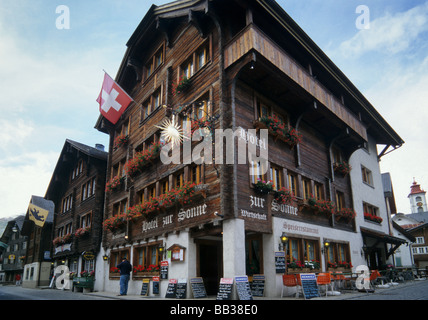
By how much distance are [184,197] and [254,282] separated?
14.1 feet

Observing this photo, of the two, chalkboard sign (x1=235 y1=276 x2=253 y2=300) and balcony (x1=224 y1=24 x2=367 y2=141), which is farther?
balcony (x1=224 y1=24 x2=367 y2=141)

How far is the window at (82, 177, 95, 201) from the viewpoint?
2676 centimetres

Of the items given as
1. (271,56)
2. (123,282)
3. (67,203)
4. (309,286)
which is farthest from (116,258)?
(271,56)

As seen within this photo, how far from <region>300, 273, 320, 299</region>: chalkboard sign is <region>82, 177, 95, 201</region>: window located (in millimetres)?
18543

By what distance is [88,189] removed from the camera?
27797mm

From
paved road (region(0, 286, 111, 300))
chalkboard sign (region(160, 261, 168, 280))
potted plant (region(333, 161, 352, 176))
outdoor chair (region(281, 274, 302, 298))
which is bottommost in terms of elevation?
paved road (region(0, 286, 111, 300))

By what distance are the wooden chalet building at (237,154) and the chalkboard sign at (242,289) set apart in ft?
0.94

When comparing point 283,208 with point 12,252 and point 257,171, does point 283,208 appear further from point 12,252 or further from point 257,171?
point 12,252

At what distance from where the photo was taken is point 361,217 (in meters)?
21.6

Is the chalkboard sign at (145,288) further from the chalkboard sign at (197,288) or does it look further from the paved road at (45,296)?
the chalkboard sign at (197,288)

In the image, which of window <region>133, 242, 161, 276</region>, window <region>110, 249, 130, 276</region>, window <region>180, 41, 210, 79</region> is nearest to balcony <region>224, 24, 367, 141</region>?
window <region>180, 41, 210, 79</region>

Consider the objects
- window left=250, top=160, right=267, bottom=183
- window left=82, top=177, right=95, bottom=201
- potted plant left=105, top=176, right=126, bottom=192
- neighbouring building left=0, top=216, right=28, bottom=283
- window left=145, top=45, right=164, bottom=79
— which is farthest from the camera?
neighbouring building left=0, top=216, right=28, bottom=283

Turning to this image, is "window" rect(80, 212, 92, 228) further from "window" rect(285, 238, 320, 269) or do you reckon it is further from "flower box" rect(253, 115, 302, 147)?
"flower box" rect(253, 115, 302, 147)

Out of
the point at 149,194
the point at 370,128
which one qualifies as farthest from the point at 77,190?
the point at 370,128
